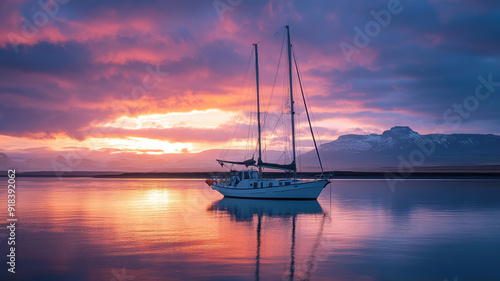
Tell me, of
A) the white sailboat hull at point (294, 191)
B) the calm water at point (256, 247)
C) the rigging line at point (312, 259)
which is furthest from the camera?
the white sailboat hull at point (294, 191)

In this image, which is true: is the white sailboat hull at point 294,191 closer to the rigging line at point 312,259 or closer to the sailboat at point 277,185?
the sailboat at point 277,185

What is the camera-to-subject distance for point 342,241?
22.6 meters

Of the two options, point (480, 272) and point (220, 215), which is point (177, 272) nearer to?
point (480, 272)

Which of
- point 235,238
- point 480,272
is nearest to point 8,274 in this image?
point 235,238

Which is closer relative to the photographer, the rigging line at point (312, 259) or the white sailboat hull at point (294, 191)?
the rigging line at point (312, 259)

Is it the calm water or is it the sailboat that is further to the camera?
the sailboat

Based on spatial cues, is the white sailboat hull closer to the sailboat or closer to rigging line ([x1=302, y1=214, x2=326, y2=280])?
the sailboat

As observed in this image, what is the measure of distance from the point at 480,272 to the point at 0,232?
80.7ft

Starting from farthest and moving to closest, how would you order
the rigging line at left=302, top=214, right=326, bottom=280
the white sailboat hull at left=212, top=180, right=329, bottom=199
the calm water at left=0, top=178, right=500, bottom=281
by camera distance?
the white sailboat hull at left=212, top=180, right=329, bottom=199 → the calm water at left=0, top=178, right=500, bottom=281 → the rigging line at left=302, top=214, right=326, bottom=280

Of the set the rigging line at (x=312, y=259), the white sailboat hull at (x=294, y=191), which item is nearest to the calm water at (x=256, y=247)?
the rigging line at (x=312, y=259)

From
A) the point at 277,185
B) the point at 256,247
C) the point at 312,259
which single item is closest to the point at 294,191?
the point at 277,185

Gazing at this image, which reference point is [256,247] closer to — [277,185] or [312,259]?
[312,259]

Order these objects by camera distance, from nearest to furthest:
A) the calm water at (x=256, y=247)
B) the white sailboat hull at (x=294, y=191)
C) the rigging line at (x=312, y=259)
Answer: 1. the rigging line at (x=312, y=259)
2. the calm water at (x=256, y=247)
3. the white sailboat hull at (x=294, y=191)

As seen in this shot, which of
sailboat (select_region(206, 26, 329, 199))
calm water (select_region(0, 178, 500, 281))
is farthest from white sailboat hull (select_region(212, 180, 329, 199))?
Answer: calm water (select_region(0, 178, 500, 281))
